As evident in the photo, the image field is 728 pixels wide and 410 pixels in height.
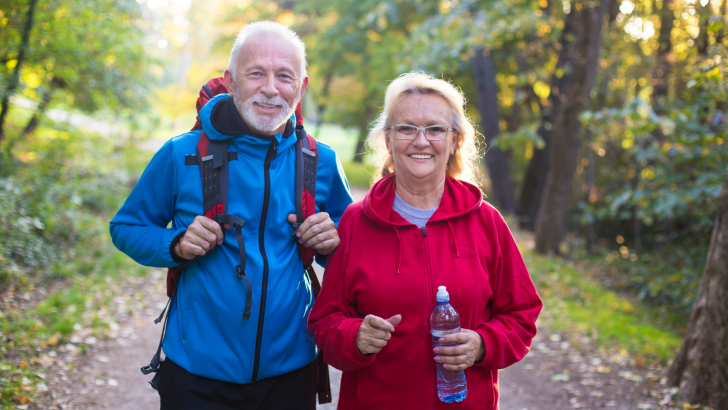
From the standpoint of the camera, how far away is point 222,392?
2219 mm

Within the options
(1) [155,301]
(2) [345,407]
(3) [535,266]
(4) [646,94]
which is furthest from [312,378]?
(4) [646,94]

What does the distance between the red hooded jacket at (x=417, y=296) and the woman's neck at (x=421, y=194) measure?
67mm

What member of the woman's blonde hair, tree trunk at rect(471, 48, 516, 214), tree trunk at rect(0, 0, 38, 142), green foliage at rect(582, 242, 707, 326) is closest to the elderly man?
the woman's blonde hair

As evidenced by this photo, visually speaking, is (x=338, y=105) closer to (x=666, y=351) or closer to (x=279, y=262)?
(x=666, y=351)

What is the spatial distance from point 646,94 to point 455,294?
1337 cm

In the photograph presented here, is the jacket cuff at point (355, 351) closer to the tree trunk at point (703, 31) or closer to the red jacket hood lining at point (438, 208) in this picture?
the red jacket hood lining at point (438, 208)

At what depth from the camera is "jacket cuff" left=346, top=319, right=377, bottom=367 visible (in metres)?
2.09

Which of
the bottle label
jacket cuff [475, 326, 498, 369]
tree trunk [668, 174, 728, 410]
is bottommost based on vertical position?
tree trunk [668, 174, 728, 410]

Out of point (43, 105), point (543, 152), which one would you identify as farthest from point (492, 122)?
point (43, 105)

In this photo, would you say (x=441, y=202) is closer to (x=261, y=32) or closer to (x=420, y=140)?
(x=420, y=140)

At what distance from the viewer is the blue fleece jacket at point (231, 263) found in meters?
2.21

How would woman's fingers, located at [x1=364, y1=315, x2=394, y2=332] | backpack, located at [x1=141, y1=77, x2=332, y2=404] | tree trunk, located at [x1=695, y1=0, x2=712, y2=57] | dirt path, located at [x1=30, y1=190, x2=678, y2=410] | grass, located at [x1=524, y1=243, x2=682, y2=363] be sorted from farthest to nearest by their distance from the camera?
tree trunk, located at [x1=695, y1=0, x2=712, y2=57] → grass, located at [x1=524, y1=243, x2=682, y2=363] → dirt path, located at [x1=30, y1=190, x2=678, y2=410] → backpack, located at [x1=141, y1=77, x2=332, y2=404] → woman's fingers, located at [x1=364, y1=315, x2=394, y2=332]

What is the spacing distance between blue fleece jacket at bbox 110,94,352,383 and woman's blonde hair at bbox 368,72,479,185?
1.53ft

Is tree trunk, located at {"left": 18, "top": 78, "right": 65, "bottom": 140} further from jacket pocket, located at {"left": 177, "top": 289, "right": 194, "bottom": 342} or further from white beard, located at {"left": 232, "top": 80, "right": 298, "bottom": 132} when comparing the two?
jacket pocket, located at {"left": 177, "top": 289, "right": 194, "bottom": 342}
